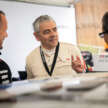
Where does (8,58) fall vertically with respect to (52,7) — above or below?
below

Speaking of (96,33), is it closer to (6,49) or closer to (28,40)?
(28,40)

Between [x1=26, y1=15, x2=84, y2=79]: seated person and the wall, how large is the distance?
0.55 m

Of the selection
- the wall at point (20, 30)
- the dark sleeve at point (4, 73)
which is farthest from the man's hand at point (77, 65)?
the wall at point (20, 30)

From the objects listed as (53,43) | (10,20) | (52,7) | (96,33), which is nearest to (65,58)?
(53,43)

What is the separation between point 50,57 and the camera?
91 cm

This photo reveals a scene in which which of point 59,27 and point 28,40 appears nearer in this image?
point 28,40

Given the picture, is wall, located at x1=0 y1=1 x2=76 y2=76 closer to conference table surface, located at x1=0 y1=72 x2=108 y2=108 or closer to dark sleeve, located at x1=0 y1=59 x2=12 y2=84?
dark sleeve, located at x1=0 y1=59 x2=12 y2=84

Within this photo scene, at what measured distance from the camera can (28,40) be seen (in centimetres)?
168

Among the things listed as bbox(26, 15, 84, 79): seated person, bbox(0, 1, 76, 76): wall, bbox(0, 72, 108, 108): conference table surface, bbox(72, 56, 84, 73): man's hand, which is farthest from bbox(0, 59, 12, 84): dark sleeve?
bbox(0, 1, 76, 76): wall

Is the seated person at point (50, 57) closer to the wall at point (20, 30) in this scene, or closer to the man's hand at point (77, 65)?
the man's hand at point (77, 65)

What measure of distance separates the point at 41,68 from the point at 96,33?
181cm

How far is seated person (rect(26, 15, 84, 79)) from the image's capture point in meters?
0.89

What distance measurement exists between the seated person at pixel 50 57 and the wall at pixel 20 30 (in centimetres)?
55

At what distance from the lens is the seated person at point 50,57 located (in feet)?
2.93
